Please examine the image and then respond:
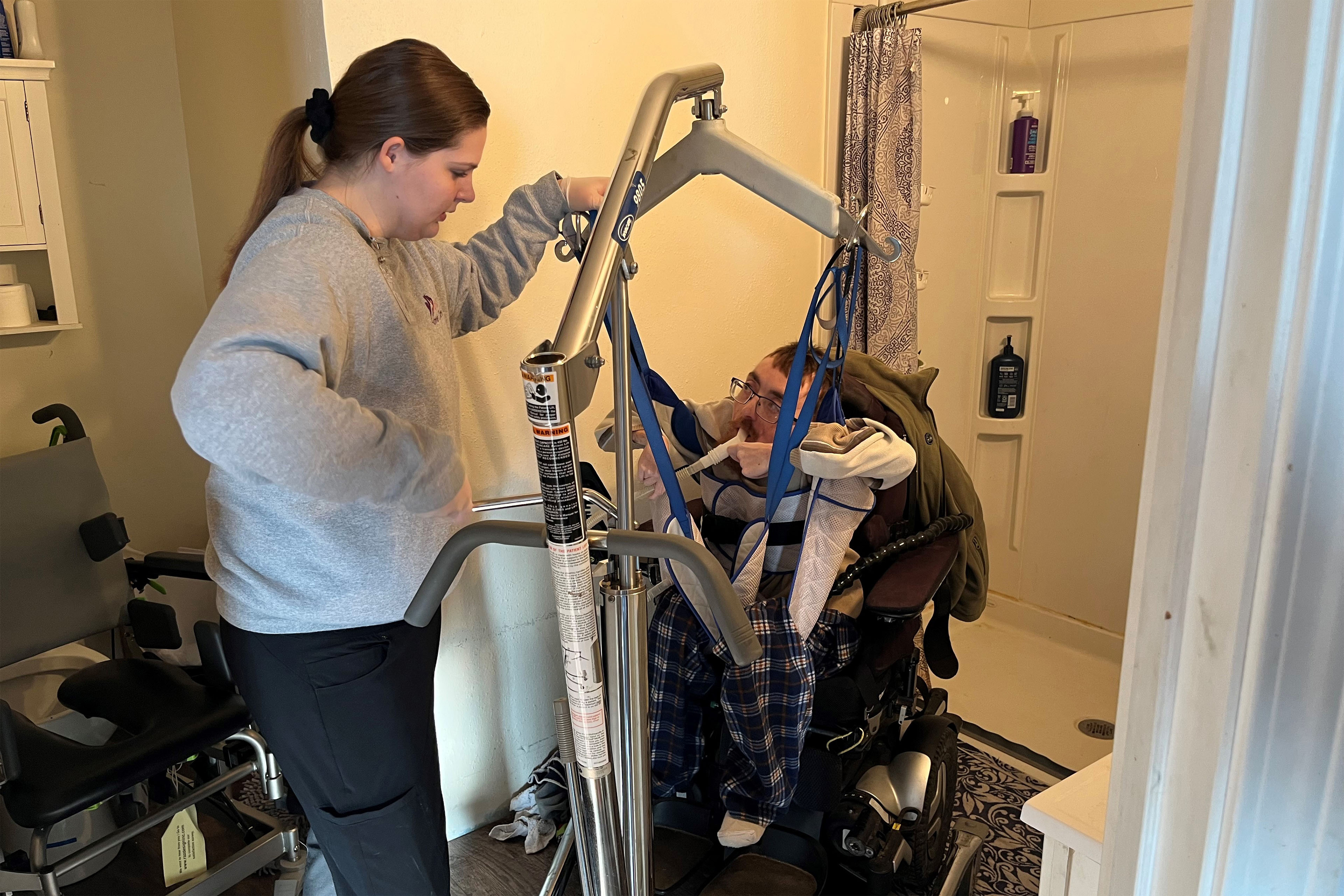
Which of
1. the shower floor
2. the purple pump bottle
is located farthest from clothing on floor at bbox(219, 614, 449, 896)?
the purple pump bottle

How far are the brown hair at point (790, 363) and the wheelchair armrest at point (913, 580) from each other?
357 mm

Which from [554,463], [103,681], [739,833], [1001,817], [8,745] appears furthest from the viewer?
[1001,817]

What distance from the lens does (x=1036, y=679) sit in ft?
9.30

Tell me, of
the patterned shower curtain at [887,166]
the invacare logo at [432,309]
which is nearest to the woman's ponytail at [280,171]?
the invacare logo at [432,309]

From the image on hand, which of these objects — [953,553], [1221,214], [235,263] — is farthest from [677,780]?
[1221,214]

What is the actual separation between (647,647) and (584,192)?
0.80 meters

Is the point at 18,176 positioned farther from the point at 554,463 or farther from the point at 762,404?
the point at 554,463

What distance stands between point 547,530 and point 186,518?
2438mm

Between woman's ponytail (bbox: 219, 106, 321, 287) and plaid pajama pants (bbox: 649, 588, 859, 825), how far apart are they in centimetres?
97

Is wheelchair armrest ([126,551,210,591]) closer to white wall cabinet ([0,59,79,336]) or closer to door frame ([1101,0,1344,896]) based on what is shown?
white wall cabinet ([0,59,79,336])

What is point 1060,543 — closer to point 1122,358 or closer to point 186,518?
point 1122,358

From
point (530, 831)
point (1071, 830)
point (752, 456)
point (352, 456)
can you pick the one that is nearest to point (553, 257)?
point (752, 456)

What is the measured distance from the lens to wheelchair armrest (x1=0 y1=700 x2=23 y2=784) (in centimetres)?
158

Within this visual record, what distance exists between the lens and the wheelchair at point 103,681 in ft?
5.54
